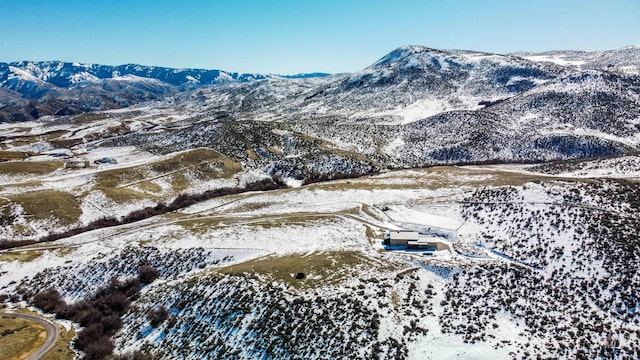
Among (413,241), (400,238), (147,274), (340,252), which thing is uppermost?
(400,238)

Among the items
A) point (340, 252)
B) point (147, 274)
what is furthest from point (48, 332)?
point (340, 252)

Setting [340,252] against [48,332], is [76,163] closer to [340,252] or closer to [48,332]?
[48,332]

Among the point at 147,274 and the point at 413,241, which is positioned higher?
the point at 413,241

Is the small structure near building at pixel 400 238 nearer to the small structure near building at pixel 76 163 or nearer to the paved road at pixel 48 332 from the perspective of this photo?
the paved road at pixel 48 332

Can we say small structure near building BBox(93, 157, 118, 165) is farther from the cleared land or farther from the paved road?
the cleared land

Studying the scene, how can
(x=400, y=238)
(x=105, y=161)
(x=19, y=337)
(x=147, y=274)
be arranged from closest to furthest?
(x=19, y=337) < (x=400, y=238) < (x=147, y=274) < (x=105, y=161)

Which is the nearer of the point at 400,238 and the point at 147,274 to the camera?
the point at 400,238

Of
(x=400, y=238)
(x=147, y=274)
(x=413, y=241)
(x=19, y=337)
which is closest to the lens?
(x=19, y=337)

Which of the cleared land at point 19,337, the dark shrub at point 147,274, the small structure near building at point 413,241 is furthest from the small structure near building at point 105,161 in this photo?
the small structure near building at point 413,241

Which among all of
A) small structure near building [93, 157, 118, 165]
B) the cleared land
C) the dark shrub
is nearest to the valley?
the dark shrub
